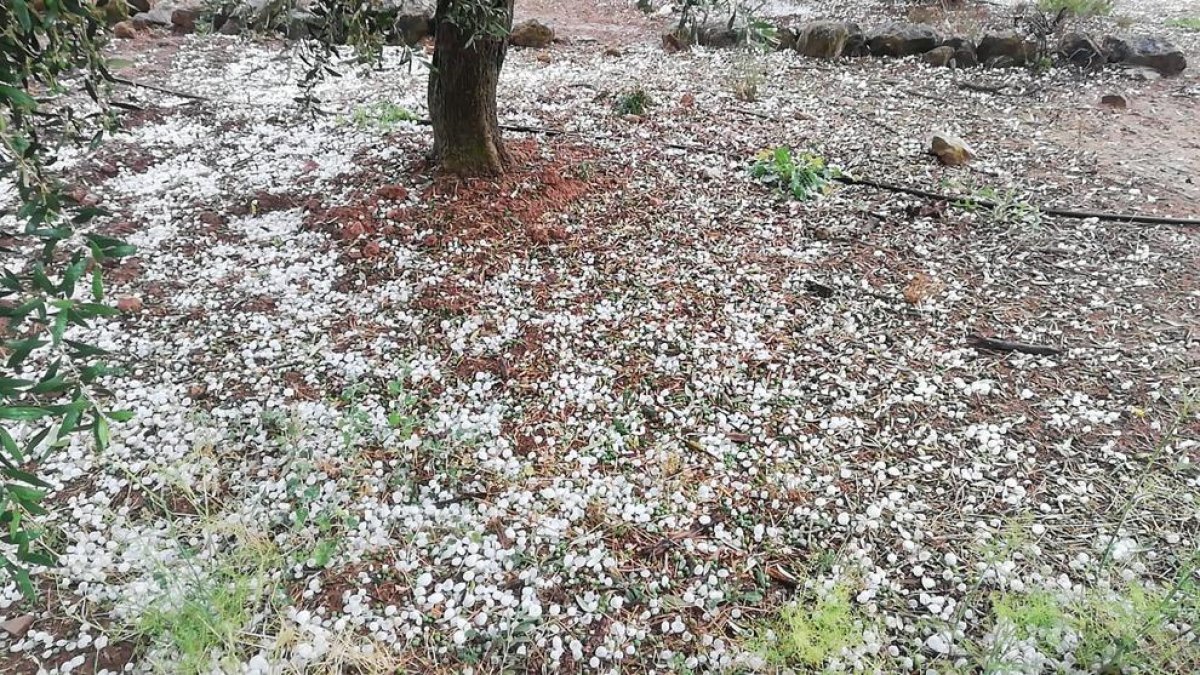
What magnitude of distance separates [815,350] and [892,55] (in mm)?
4080

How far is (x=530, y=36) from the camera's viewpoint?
6.41 metres

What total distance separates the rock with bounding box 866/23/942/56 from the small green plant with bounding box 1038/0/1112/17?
1.08 m

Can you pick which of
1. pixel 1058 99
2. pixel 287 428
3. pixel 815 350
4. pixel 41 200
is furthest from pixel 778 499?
pixel 1058 99

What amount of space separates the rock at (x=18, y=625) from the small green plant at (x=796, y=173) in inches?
132

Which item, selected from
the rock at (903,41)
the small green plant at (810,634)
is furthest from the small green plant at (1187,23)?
the small green plant at (810,634)

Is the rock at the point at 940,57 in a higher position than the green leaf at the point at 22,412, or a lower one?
higher

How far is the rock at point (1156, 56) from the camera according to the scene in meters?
5.14

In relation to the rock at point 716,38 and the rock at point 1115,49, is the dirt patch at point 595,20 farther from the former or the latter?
the rock at point 1115,49

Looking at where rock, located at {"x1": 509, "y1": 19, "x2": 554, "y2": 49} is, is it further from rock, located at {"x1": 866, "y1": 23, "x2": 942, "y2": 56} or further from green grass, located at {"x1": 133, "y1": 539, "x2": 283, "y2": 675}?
green grass, located at {"x1": 133, "y1": 539, "x2": 283, "y2": 675}

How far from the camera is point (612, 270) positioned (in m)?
3.12

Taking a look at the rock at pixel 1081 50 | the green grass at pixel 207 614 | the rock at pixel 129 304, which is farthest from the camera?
the rock at pixel 1081 50

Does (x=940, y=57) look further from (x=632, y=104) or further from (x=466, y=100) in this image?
(x=466, y=100)

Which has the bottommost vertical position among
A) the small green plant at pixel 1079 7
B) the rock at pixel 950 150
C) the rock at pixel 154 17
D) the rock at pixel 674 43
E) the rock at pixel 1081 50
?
the rock at pixel 154 17

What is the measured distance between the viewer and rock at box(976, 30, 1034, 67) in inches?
211
